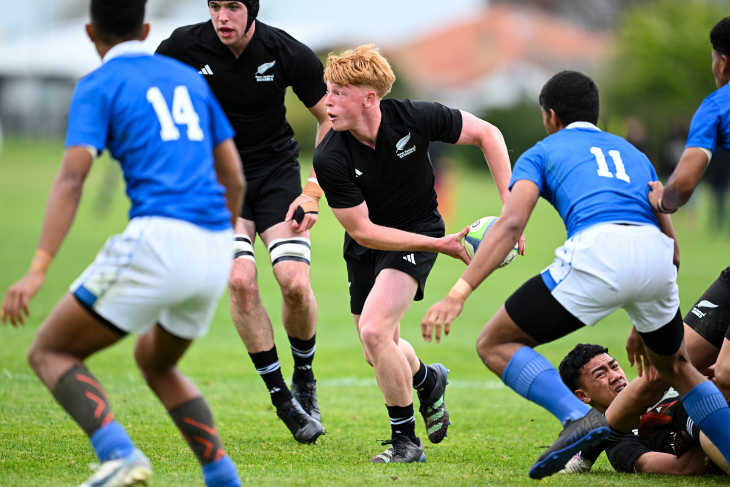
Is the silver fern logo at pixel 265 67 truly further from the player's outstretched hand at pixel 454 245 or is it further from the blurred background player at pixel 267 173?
the player's outstretched hand at pixel 454 245

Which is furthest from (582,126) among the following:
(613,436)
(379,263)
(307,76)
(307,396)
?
(307,396)

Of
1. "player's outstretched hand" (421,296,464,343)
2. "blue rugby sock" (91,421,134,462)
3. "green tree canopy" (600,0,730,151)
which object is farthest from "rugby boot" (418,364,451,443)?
"green tree canopy" (600,0,730,151)

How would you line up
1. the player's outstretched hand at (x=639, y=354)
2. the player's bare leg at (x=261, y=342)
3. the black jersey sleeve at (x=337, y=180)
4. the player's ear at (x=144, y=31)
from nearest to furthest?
1. the player's ear at (x=144, y=31)
2. the player's outstretched hand at (x=639, y=354)
3. the black jersey sleeve at (x=337, y=180)
4. the player's bare leg at (x=261, y=342)

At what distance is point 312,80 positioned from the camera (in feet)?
19.5

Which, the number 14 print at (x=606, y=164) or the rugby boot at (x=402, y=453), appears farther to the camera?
the rugby boot at (x=402, y=453)

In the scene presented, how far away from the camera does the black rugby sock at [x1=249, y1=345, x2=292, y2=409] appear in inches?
223

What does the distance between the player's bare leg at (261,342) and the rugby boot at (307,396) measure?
0.19 metres

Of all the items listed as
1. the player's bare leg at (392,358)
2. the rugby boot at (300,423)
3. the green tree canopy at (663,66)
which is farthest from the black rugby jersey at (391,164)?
the green tree canopy at (663,66)

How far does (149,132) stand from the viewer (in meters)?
3.35

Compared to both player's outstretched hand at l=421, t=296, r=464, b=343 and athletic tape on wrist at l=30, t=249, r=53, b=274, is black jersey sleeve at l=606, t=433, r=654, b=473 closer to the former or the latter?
player's outstretched hand at l=421, t=296, r=464, b=343

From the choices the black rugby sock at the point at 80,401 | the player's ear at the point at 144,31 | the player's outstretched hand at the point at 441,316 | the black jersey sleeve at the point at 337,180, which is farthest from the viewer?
the black jersey sleeve at the point at 337,180

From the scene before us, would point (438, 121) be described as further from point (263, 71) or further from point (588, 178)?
point (588, 178)

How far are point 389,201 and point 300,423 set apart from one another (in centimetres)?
168

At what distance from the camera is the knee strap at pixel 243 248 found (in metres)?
5.68
